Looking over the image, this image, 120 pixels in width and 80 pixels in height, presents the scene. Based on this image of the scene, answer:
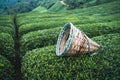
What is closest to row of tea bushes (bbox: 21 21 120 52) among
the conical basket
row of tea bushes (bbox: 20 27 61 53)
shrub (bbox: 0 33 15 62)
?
row of tea bushes (bbox: 20 27 61 53)

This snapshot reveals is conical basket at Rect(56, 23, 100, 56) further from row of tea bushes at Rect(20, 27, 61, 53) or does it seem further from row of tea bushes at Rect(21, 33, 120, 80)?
row of tea bushes at Rect(20, 27, 61, 53)

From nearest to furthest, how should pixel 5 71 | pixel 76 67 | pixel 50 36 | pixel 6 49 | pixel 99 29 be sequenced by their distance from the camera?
pixel 76 67
pixel 5 71
pixel 6 49
pixel 50 36
pixel 99 29

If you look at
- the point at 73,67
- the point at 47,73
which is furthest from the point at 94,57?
the point at 47,73

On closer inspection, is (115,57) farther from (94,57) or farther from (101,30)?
(101,30)

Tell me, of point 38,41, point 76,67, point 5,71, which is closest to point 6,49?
point 38,41

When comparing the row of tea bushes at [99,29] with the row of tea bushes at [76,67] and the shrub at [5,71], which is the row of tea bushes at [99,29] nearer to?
the row of tea bushes at [76,67]

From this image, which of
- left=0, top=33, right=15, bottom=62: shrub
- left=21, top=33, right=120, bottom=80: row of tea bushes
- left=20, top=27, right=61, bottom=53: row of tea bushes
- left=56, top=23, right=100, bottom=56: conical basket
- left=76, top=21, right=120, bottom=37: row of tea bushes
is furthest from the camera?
left=76, top=21, right=120, bottom=37: row of tea bushes

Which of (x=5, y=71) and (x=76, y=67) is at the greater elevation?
(x=76, y=67)

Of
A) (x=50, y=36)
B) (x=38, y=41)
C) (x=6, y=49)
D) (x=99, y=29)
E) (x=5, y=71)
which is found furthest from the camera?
(x=99, y=29)

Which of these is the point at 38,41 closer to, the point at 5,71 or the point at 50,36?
the point at 50,36
